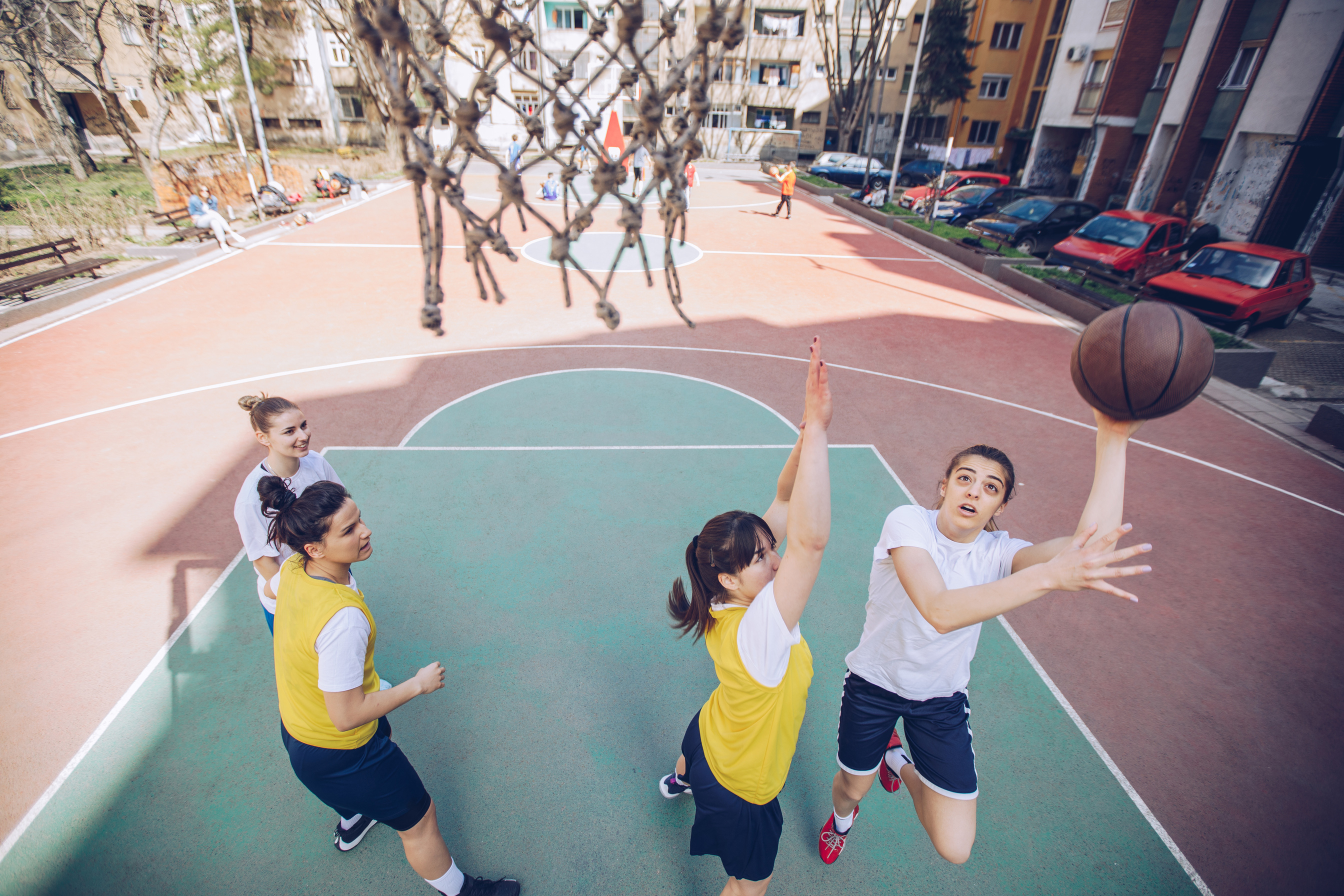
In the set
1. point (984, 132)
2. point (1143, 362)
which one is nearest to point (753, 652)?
point (1143, 362)

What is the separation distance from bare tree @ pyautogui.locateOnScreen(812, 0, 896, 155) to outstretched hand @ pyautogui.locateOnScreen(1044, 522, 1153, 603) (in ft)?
112

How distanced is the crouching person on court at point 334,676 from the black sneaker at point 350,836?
723mm

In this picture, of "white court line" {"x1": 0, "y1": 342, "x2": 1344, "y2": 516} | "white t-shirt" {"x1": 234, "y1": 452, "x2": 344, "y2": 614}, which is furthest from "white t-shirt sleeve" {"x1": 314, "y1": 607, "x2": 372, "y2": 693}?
"white court line" {"x1": 0, "y1": 342, "x2": 1344, "y2": 516}

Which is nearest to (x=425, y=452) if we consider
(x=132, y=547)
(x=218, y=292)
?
(x=132, y=547)

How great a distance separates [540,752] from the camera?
3822 mm

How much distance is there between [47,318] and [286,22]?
1398 inches

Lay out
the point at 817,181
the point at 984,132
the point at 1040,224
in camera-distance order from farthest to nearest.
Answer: the point at 984,132 < the point at 817,181 < the point at 1040,224

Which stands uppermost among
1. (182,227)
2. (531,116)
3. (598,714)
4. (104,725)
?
(531,116)

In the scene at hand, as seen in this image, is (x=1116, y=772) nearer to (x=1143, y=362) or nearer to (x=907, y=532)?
(x=907, y=532)

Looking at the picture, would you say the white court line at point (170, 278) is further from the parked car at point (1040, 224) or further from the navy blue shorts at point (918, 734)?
the parked car at point (1040, 224)

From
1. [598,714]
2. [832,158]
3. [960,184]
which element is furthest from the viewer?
[832,158]

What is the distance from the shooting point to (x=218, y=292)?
12047 mm

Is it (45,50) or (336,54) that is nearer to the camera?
(45,50)

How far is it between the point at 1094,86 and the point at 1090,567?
2872 centimetres
